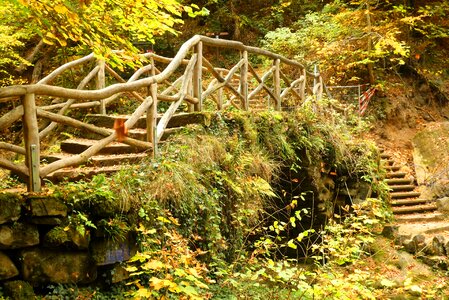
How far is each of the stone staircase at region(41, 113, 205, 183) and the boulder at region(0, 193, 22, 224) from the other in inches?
52.6

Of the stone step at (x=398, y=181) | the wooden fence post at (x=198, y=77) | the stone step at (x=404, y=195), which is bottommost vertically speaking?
the stone step at (x=404, y=195)

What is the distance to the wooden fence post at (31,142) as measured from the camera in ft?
12.7

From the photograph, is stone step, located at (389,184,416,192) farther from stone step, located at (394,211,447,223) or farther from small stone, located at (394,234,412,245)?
small stone, located at (394,234,412,245)

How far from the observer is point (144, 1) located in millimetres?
5352

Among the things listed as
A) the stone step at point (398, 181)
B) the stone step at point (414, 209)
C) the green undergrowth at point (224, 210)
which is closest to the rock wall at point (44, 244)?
the green undergrowth at point (224, 210)

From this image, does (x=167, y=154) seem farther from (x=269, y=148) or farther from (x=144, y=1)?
(x=269, y=148)

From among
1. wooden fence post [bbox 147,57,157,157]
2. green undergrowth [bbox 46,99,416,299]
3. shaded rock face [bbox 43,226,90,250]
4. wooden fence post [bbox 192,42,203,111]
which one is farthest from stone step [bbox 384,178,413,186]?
shaded rock face [bbox 43,226,90,250]

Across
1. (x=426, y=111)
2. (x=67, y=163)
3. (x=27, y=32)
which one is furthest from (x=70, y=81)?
(x=426, y=111)

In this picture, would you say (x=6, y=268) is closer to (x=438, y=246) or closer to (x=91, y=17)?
(x=91, y=17)

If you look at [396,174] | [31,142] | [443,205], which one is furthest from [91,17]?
[443,205]

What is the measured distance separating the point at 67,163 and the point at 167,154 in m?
1.52

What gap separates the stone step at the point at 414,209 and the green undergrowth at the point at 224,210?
3430 millimetres

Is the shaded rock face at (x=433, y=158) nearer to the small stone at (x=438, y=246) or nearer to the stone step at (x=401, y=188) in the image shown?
the stone step at (x=401, y=188)

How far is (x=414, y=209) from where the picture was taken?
12.6 meters
